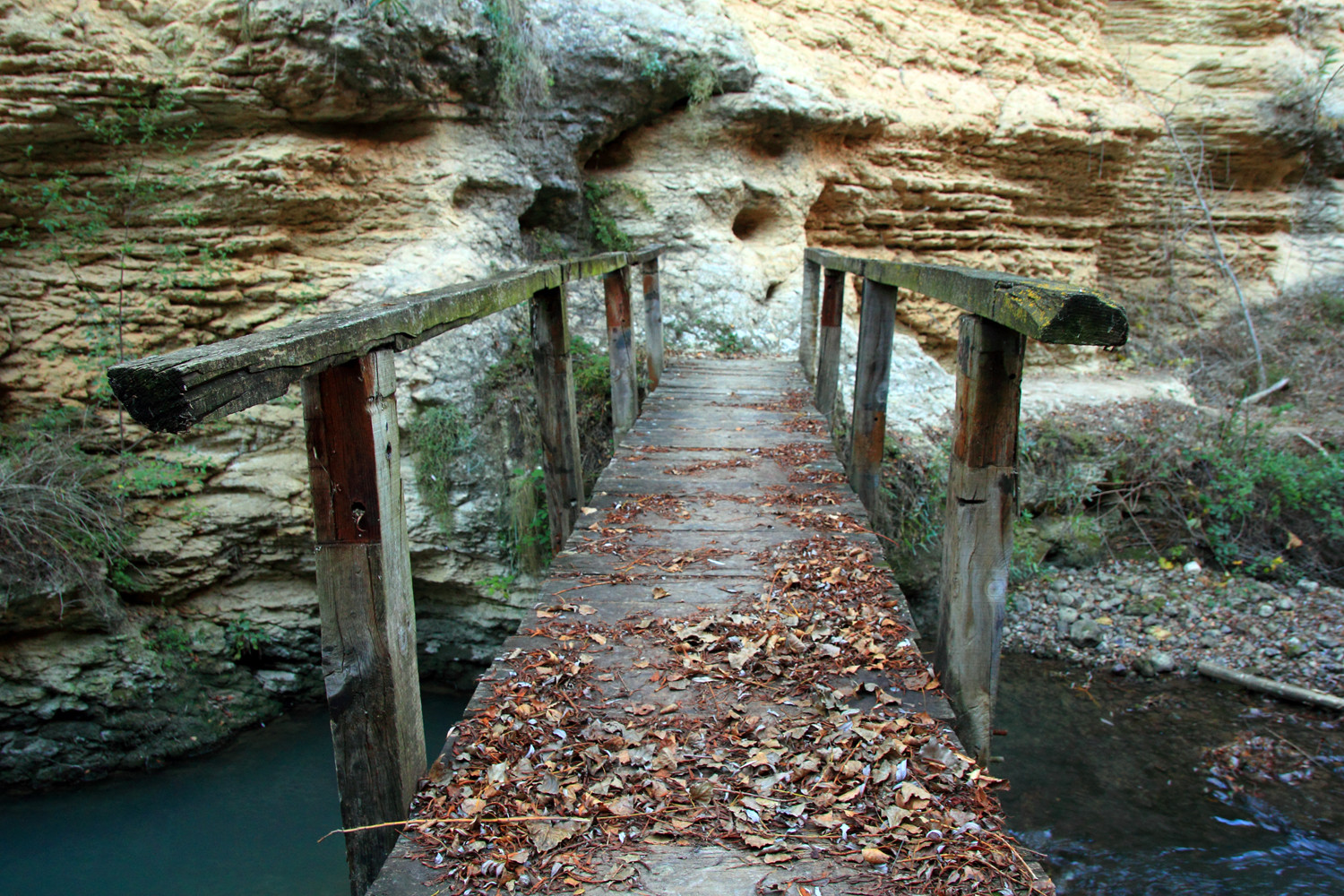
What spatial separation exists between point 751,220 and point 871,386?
248 inches

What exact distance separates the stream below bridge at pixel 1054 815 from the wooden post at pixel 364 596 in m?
3.71

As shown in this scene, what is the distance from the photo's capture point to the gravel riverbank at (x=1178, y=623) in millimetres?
6422

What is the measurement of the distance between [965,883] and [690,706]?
2.71ft

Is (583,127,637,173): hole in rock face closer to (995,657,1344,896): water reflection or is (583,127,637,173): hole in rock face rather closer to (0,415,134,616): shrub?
(0,415,134,616): shrub

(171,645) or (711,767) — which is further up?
(711,767)

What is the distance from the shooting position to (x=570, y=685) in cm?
217

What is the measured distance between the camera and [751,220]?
32.1ft

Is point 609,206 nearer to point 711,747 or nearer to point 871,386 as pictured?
point 871,386

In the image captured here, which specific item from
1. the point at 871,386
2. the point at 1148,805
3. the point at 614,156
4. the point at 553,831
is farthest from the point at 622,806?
the point at 614,156

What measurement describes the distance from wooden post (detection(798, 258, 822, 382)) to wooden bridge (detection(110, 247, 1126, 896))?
4.96 meters

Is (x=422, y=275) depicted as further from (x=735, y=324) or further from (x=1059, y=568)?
(x=1059, y=568)

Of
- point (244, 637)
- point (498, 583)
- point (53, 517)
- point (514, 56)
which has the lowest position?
point (244, 637)

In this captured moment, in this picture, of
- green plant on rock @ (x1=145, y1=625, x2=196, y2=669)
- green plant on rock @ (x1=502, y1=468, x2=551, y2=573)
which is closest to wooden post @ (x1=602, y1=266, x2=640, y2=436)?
green plant on rock @ (x1=502, y1=468, x2=551, y2=573)

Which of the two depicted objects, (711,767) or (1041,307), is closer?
(1041,307)
